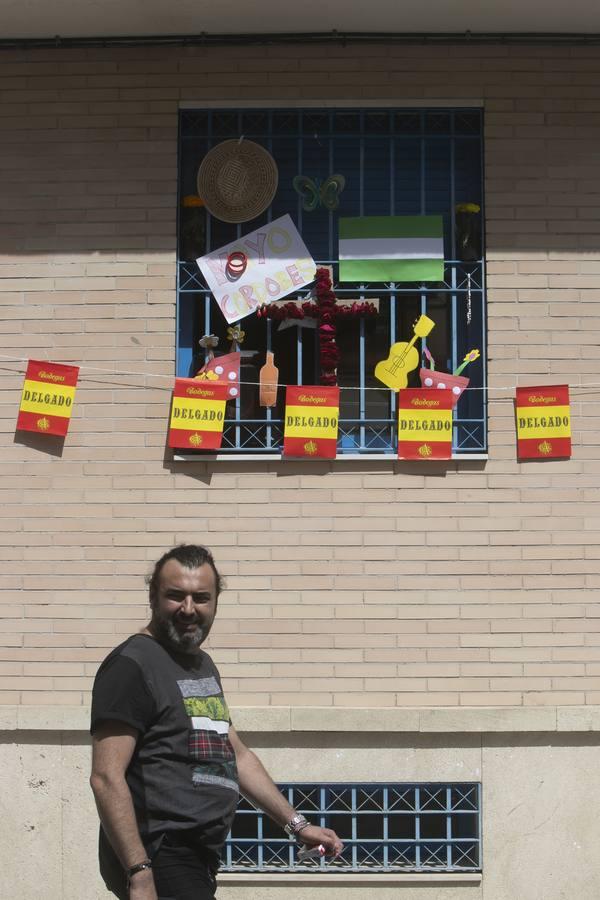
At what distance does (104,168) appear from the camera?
5.93 m

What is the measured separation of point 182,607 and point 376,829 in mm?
2817

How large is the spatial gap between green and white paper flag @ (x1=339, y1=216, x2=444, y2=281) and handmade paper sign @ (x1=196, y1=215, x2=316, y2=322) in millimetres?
223

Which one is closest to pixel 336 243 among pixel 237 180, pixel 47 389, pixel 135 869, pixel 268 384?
pixel 237 180

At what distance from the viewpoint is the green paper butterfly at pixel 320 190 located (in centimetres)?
593

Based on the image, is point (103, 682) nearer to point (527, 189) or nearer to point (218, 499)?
point (218, 499)

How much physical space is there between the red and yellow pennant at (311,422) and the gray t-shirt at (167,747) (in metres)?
2.45

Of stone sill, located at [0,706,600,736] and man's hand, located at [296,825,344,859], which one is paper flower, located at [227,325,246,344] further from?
man's hand, located at [296,825,344,859]

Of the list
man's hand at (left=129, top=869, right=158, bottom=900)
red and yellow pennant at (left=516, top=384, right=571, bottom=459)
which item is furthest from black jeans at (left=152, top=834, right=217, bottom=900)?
red and yellow pennant at (left=516, top=384, right=571, bottom=459)

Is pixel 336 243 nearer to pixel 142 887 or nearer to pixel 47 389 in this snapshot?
pixel 47 389

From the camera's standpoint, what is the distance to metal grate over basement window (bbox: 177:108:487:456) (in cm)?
593

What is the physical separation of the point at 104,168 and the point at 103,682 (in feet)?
11.2

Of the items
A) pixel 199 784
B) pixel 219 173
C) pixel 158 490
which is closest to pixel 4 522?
pixel 158 490

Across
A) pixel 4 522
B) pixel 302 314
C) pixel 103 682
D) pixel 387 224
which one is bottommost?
pixel 103 682

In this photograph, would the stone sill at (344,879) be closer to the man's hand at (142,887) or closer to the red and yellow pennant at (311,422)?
the red and yellow pennant at (311,422)
